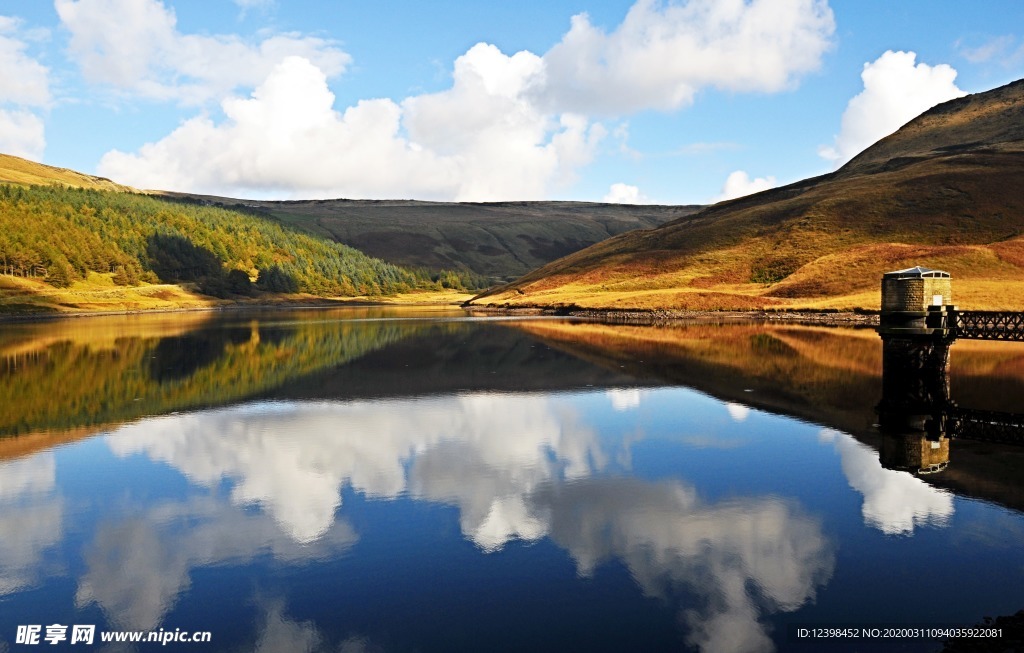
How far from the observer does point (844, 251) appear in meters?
146

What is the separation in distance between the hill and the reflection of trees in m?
69.7

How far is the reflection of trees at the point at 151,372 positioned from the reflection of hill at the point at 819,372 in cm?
2629

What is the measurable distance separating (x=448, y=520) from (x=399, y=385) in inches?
1179

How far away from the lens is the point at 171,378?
54.6m

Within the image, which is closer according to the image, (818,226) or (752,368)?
(752,368)

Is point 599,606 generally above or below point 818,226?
below

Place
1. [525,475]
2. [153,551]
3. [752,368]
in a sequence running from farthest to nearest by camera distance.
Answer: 1. [752,368]
2. [525,475]
3. [153,551]

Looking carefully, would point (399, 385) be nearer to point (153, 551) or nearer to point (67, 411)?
point (67, 411)

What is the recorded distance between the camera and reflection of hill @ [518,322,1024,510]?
93.5 feet

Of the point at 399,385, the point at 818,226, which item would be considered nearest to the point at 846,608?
the point at 399,385

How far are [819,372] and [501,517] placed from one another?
3735 cm

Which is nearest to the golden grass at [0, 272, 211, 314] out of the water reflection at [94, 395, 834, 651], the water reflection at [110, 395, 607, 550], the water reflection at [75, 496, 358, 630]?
the water reflection at [110, 395, 607, 550]

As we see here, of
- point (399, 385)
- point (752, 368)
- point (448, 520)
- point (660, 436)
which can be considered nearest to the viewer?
point (448, 520)

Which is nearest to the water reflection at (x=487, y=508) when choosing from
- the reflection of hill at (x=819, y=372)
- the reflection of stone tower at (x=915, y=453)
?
the reflection of stone tower at (x=915, y=453)
